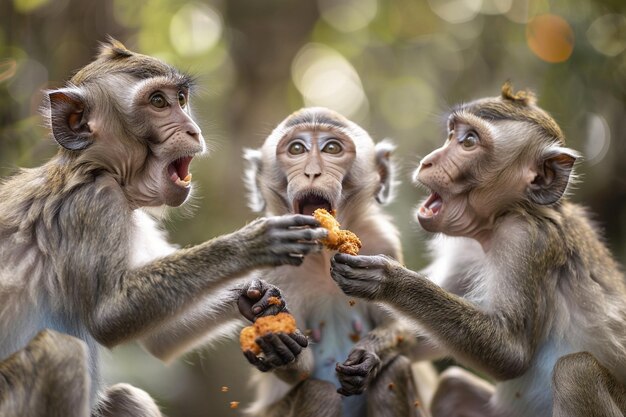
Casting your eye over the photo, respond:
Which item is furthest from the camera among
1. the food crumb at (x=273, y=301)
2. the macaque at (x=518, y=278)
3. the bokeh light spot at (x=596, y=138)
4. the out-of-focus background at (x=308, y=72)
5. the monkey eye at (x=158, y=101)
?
the bokeh light spot at (x=596, y=138)

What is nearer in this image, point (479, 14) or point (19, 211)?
point (19, 211)

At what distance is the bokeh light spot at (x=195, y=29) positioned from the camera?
16.5 m

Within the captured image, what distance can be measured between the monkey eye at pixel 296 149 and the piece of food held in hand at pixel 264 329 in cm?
160

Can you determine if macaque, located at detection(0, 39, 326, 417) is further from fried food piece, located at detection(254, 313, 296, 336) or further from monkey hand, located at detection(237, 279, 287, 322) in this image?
fried food piece, located at detection(254, 313, 296, 336)

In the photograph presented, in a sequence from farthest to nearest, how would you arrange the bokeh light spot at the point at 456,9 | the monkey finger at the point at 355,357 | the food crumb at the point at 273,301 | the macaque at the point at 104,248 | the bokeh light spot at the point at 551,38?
the bokeh light spot at the point at 456,9, the bokeh light spot at the point at 551,38, the monkey finger at the point at 355,357, the food crumb at the point at 273,301, the macaque at the point at 104,248

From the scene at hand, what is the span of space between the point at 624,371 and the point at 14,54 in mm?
7255

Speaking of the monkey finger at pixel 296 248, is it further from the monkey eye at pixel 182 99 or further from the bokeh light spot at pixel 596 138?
the bokeh light spot at pixel 596 138

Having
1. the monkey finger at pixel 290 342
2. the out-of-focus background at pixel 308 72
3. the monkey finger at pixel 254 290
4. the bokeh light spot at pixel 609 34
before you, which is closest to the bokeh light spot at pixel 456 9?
the out-of-focus background at pixel 308 72

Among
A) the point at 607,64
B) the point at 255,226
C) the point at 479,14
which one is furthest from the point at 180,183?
the point at 479,14

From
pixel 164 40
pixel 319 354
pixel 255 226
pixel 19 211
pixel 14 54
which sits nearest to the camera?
pixel 255 226

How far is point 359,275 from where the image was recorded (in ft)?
18.6

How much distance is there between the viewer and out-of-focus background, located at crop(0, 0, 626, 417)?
34.4 ft

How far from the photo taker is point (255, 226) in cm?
551

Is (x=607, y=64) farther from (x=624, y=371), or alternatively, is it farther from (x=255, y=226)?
(x=255, y=226)
